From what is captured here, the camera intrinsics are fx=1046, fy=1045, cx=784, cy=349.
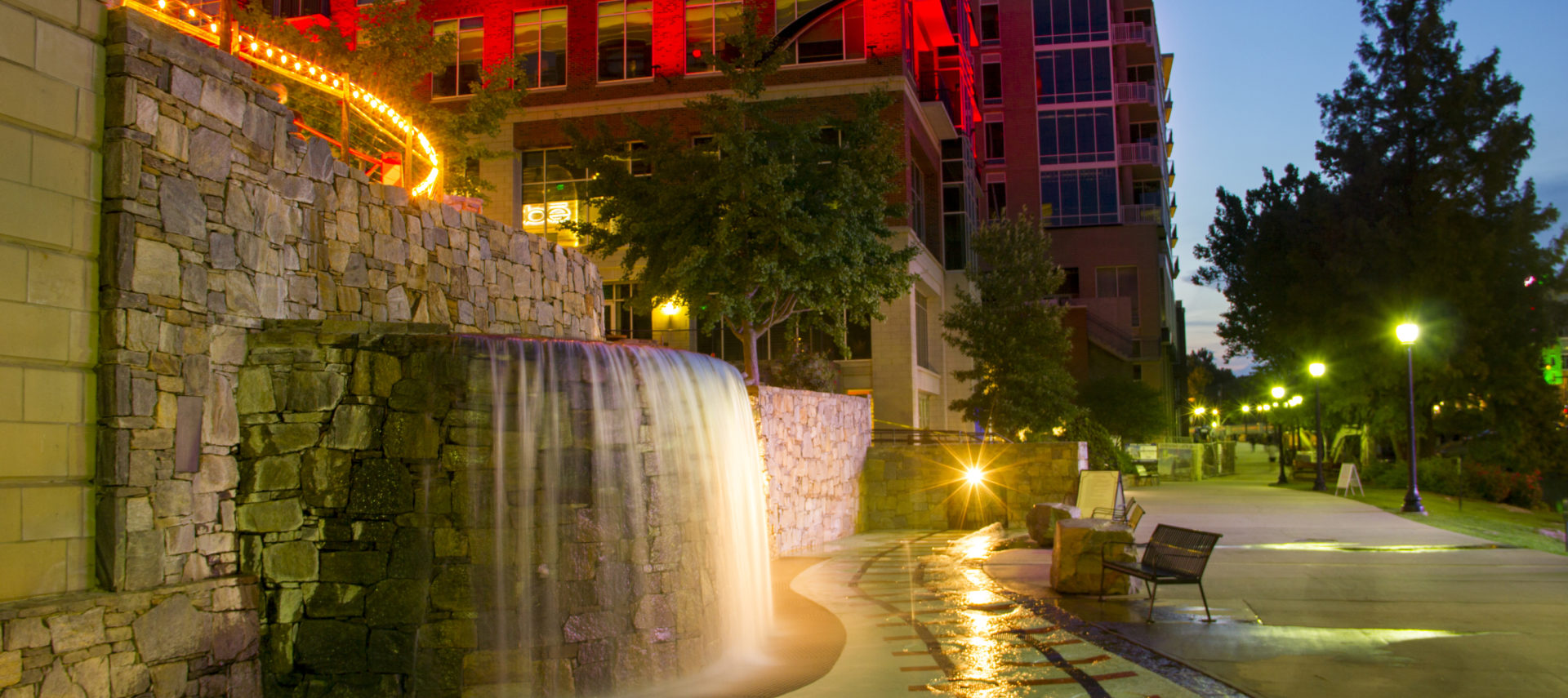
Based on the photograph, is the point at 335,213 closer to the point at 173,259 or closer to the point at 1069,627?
the point at 173,259

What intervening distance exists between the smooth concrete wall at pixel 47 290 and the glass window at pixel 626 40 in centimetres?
2487

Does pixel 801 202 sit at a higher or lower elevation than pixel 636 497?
higher

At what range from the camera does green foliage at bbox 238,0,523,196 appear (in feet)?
76.5

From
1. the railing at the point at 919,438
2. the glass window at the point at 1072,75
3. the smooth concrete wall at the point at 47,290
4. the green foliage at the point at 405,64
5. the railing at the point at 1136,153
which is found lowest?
the railing at the point at 919,438

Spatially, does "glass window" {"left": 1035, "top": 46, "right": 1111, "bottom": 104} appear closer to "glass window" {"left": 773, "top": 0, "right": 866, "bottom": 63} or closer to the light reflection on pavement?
"glass window" {"left": 773, "top": 0, "right": 866, "bottom": 63}

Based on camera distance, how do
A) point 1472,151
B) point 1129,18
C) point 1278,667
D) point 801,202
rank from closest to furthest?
point 1278,667 < point 801,202 < point 1472,151 < point 1129,18

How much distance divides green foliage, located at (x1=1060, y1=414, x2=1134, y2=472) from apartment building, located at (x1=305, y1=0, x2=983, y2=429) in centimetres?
439

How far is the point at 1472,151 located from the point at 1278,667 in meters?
29.8

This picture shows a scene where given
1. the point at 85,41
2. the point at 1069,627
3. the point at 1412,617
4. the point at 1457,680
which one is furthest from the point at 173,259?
the point at 1412,617

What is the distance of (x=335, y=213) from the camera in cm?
888

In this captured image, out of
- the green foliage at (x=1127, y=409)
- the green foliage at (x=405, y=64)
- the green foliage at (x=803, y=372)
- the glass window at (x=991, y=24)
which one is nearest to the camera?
the green foliage at (x=803, y=372)

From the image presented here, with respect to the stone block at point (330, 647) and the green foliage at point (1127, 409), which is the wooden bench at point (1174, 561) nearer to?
the stone block at point (330, 647)

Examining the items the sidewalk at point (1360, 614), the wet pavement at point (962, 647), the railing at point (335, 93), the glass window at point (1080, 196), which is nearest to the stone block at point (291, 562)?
the wet pavement at point (962, 647)

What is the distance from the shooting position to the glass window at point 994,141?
54812 millimetres
